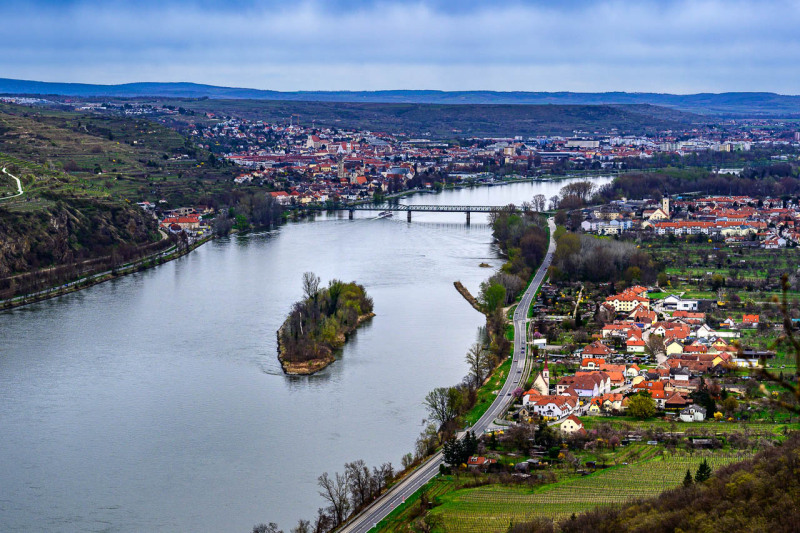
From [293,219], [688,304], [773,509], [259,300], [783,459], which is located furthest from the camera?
[293,219]

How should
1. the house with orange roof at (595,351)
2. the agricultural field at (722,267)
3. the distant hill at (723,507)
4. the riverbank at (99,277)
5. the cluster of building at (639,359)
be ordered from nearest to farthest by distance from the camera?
the distant hill at (723,507) < the cluster of building at (639,359) < the house with orange roof at (595,351) < the agricultural field at (722,267) < the riverbank at (99,277)

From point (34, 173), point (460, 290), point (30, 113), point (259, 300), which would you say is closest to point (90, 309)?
point (259, 300)

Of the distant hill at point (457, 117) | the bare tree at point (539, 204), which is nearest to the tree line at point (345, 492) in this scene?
the bare tree at point (539, 204)

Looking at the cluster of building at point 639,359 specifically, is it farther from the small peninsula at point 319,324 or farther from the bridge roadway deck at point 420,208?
the bridge roadway deck at point 420,208

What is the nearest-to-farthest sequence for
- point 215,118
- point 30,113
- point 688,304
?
point 688,304, point 30,113, point 215,118

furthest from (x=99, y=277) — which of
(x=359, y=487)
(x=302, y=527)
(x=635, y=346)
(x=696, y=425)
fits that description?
(x=696, y=425)

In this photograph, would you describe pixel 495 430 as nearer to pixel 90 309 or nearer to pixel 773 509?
pixel 773 509
